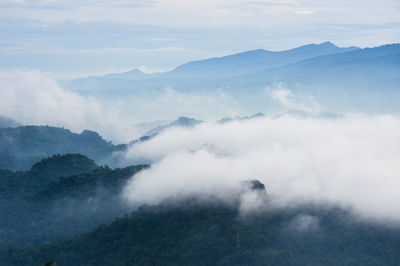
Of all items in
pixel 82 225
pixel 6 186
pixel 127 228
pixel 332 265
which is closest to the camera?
pixel 332 265

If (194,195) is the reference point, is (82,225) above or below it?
below

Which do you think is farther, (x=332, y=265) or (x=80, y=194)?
(x=80, y=194)

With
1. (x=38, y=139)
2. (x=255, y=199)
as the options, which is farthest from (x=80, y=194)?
(x=38, y=139)

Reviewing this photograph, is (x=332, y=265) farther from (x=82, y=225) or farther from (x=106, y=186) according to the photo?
(x=106, y=186)

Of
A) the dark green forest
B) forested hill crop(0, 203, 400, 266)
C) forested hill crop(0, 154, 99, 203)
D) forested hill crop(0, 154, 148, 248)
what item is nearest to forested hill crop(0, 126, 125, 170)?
forested hill crop(0, 154, 99, 203)

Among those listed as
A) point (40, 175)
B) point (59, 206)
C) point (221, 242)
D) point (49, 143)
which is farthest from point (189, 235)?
point (49, 143)

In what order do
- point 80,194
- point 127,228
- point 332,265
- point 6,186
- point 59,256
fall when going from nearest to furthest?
point 332,265
point 59,256
point 127,228
point 80,194
point 6,186

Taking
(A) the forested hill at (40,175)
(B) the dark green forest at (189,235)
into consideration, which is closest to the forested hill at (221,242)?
(B) the dark green forest at (189,235)

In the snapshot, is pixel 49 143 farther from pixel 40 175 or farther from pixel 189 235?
pixel 189 235
